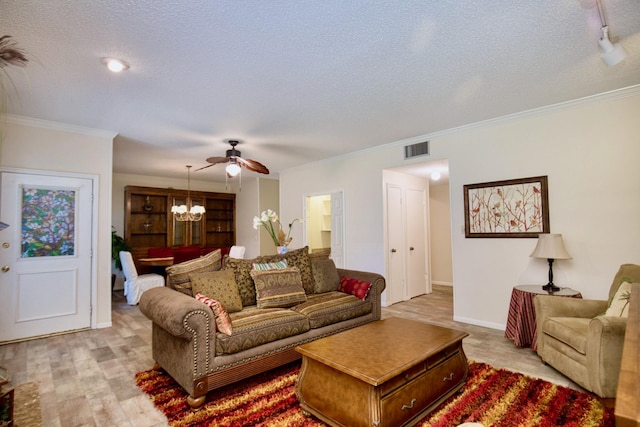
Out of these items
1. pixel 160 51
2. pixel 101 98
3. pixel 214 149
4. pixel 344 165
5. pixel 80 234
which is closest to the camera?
pixel 160 51

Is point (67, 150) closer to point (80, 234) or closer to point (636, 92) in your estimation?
point (80, 234)

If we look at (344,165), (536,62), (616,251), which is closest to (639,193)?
(616,251)

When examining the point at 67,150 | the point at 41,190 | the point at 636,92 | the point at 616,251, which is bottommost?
the point at 616,251

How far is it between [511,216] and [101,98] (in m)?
4.65

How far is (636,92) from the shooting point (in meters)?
3.11

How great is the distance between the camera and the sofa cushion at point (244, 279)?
10.2 ft

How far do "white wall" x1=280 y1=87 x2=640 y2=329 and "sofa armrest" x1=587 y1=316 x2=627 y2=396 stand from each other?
1365mm

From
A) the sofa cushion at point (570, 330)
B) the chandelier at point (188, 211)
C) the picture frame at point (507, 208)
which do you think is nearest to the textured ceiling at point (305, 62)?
the picture frame at point (507, 208)

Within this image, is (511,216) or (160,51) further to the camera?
(511,216)

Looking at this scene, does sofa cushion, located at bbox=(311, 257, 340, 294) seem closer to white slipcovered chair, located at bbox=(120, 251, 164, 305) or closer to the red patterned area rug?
the red patterned area rug

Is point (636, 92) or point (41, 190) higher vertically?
point (636, 92)

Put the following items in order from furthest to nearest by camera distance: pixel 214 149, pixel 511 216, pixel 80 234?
1. pixel 214 149
2. pixel 80 234
3. pixel 511 216

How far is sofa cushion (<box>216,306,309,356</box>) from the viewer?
2.40m

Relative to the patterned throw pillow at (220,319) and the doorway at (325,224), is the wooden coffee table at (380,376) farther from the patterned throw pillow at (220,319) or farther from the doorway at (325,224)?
the doorway at (325,224)
